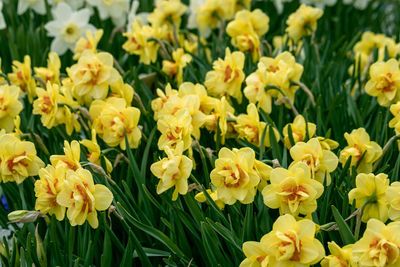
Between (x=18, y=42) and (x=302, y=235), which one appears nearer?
(x=302, y=235)

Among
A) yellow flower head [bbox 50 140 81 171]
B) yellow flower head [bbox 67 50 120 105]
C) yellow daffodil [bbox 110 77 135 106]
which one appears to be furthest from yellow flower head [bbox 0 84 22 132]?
yellow flower head [bbox 50 140 81 171]

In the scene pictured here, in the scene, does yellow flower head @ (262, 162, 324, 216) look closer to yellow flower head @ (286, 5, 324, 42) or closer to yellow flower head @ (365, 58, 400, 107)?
yellow flower head @ (365, 58, 400, 107)

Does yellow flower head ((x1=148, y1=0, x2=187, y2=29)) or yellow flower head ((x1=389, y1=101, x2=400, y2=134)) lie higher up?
yellow flower head ((x1=148, y1=0, x2=187, y2=29))

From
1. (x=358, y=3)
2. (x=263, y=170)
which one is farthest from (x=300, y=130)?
(x=358, y=3)

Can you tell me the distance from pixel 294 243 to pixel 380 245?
17 centimetres

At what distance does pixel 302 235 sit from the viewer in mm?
1163

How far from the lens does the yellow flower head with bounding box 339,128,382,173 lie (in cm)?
151

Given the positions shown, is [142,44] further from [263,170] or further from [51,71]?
[263,170]

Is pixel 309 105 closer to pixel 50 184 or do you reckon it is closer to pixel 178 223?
pixel 178 223

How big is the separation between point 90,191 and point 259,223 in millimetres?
448

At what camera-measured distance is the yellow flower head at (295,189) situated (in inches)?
49.4

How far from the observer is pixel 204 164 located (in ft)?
4.98

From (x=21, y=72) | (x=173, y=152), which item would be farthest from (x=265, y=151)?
(x=21, y=72)

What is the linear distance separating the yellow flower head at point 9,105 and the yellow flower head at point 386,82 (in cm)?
115
